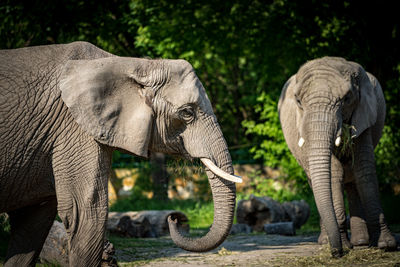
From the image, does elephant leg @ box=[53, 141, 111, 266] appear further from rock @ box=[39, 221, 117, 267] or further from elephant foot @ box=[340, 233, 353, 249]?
elephant foot @ box=[340, 233, 353, 249]

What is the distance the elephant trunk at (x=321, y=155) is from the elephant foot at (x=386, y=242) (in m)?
1.10

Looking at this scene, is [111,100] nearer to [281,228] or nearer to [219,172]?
[219,172]

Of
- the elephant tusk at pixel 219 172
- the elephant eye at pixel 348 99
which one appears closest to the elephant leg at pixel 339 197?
the elephant eye at pixel 348 99

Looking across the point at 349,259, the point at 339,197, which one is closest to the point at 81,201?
the point at 349,259

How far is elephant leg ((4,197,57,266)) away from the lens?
17.6 feet

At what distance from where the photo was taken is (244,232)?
11.4 m

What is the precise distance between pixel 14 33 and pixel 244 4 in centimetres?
725

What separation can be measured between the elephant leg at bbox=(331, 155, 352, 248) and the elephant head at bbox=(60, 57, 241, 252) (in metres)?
3.16

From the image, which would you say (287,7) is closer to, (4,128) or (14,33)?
(14,33)

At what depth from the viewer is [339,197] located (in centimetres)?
789

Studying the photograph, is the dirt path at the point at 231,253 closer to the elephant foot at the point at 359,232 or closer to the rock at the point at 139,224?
the elephant foot at the point at 359,232

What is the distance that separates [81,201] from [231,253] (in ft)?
12.7

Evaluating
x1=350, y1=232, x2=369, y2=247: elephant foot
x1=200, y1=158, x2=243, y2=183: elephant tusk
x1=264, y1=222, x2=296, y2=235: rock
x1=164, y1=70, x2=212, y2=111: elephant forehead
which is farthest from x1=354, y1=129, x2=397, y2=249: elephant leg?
x1=164, y1=70, x2=212, y2=111: elephant forehead

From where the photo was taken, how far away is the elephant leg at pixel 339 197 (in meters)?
7.82
